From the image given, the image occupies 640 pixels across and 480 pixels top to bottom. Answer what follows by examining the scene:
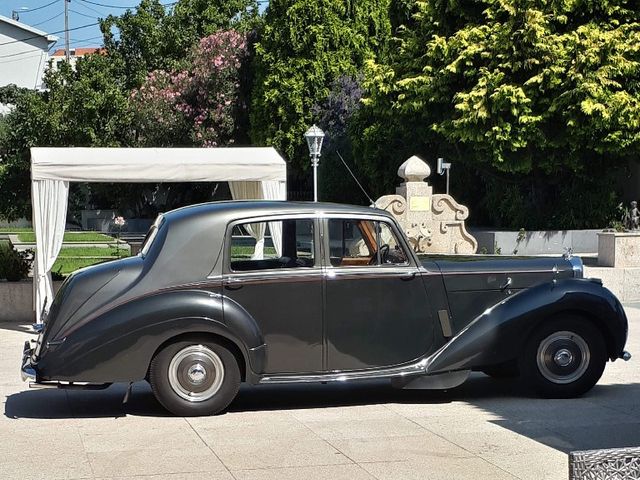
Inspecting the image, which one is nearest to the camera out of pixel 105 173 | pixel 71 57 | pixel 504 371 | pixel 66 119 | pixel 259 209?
pixel 259 209

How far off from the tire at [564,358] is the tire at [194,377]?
2615mm

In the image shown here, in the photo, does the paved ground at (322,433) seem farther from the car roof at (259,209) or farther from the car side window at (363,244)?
the car roof at (259,209)

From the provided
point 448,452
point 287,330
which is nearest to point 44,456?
point 287,330

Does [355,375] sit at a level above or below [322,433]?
above

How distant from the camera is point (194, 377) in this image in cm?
786

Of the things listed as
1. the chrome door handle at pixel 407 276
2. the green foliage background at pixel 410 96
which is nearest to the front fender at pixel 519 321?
the chrome door handle at pixel 407 276

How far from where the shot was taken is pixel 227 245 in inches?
319

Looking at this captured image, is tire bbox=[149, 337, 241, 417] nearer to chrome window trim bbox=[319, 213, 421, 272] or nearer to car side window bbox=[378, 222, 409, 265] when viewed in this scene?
chrome window trim bbox=[319, 213, 421, 272]

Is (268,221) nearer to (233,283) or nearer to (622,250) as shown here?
(233,283)

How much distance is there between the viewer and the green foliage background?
83.4 feet

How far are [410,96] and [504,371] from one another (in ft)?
65.9

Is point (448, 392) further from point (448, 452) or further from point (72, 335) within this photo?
point (72, 335)

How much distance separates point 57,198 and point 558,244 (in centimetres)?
1734

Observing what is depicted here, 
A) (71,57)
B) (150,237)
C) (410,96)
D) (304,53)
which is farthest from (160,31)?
(71,57)
